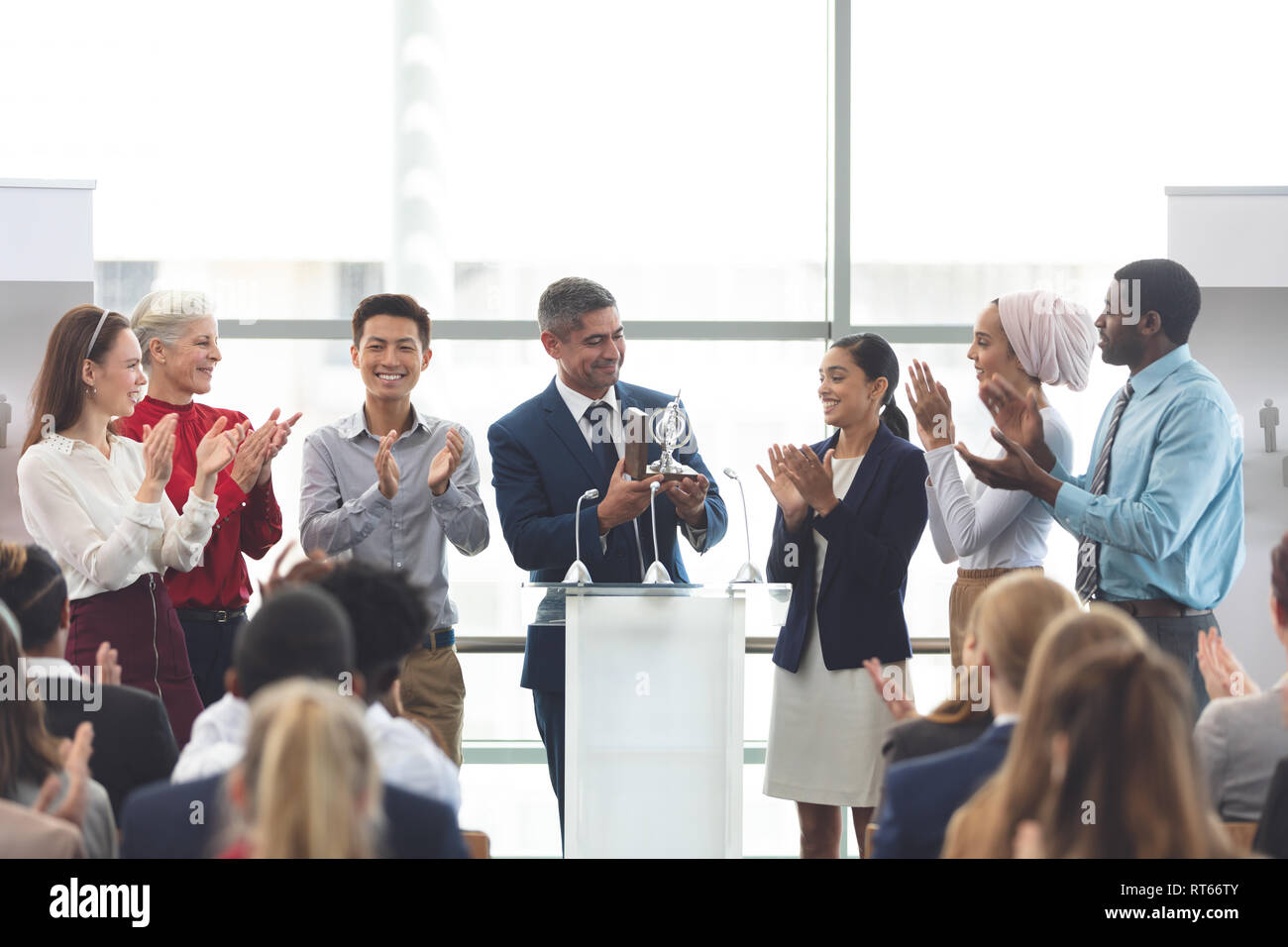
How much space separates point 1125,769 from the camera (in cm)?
158

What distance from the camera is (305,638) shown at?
1879 mm

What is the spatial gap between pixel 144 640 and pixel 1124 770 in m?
2.67

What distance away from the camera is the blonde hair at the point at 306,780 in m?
1.47

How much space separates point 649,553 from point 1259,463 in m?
2.50

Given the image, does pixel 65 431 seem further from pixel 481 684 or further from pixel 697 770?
pixel 481 684

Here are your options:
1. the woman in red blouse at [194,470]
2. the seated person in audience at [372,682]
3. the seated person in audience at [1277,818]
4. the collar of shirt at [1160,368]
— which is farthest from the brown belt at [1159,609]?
the woman in red blouse at [194,470]

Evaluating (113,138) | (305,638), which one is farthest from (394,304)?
(113,138)

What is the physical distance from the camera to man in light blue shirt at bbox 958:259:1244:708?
10.7 feet

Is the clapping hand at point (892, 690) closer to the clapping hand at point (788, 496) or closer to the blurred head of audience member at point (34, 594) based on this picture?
the clapping hand at point (788, 496)

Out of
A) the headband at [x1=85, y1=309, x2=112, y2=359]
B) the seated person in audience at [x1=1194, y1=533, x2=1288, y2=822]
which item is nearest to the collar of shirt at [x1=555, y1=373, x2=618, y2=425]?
the headband at [x1=85, y1=309, x2=112, y2=359]

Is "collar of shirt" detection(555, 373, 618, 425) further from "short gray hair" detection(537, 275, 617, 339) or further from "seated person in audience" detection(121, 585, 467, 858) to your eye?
"seated person in audience" detection(121, 585, 467, 858)

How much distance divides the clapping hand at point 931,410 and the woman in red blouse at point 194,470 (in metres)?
1.88

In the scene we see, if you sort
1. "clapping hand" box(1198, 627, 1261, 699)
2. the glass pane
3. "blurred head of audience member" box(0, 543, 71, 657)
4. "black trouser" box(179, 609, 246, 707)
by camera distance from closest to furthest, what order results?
1. "blurred head of audience member" box(0, 543, 71, 657)
2. "clapping hand" box(1198, 627, 1261, 699)
3. "black trouser" box(179, 609, 246, 707)
4. the glass pane

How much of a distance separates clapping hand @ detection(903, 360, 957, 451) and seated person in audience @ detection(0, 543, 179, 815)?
91.0 inches
